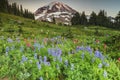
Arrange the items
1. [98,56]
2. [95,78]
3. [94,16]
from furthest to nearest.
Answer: [94,16]
[98,56]
[95,78]

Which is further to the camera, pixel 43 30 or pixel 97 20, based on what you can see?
pixel 97 20

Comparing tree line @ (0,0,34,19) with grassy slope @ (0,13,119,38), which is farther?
tree line @ (0,0,34,19)

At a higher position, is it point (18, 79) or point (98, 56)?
point (98, 56)

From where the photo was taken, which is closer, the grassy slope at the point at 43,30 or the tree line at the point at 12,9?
the grassy slope at the point at 43,30

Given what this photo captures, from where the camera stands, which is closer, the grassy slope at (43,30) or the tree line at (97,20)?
the grassy slope at (43,30)

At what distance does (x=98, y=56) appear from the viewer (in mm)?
9727

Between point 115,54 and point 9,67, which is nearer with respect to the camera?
point 9,67

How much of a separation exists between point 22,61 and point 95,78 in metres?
2.60

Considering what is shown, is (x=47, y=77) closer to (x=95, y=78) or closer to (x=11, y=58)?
(x=95, y=78)

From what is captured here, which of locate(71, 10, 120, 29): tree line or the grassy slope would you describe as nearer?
the grassy slope

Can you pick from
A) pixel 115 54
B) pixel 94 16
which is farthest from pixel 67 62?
pixel 94 16

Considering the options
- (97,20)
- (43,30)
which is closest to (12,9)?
(97,20)

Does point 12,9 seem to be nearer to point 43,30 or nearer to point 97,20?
point 97,20

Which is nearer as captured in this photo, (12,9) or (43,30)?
(43,30)
